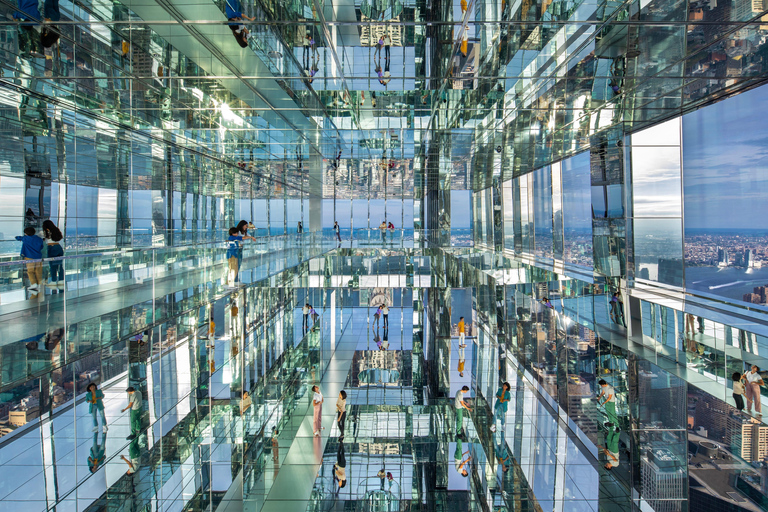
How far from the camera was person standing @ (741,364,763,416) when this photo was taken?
708 cm

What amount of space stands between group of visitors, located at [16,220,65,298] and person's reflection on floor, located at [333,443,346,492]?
6075 mm

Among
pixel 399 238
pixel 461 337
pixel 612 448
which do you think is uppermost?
pixel 399 238

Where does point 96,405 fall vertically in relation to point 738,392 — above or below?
below

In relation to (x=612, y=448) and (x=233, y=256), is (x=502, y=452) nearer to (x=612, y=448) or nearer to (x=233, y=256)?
(x=612, y=448)

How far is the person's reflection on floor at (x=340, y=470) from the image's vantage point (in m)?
Result: 6.14

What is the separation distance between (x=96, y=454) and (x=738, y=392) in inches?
429

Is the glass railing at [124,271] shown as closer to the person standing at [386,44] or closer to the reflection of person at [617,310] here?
the person standing at [386,44]

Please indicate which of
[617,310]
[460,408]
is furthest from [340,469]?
[617,310]

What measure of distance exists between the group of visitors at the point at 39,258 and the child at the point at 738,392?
12.5m

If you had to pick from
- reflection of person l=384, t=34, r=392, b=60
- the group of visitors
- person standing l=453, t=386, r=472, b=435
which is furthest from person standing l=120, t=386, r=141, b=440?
reflection of person l=384, t=34, r=392, b=60

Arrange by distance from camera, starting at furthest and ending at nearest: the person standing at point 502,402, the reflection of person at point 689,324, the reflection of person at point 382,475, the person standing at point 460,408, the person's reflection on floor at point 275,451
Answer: the reflection of person at point 689,324 → the person standing at point 502,402 → the person standing at point 460,408 → the person's reflection on floor at point 275,451 → the reflection of person at point 382,475

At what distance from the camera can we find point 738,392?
24.9 feet

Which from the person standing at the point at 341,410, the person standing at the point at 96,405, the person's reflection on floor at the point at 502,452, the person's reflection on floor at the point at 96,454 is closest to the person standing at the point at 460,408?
the person's reflection on floor at the point at 502,452

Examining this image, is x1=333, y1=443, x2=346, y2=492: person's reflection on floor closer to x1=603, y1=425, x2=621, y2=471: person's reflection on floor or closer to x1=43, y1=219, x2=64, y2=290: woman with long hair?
x1=603, y1=425, x2=621, y2=471: person's reflection on floor
